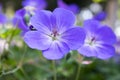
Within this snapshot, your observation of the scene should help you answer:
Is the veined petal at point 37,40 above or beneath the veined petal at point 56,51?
above

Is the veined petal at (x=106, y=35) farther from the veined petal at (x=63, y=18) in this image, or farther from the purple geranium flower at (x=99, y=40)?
the veined petal at (x=63, y=18)

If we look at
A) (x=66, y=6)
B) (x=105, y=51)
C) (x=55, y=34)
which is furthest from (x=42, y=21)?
(x=66, y=6)

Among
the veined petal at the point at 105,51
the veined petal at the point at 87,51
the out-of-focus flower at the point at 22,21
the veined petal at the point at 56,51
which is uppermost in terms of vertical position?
the out-of-focus flower at the point at 22,21

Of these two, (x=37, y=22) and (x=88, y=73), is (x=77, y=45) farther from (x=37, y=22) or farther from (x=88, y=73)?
(x=88, y=73)

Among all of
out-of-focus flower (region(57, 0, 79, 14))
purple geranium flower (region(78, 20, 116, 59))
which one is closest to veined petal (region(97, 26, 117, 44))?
purple geranium flower (region(78, 20, 116, 59))

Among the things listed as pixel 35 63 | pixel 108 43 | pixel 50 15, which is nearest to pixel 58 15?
pixel 50 15

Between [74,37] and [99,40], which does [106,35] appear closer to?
[99,40]

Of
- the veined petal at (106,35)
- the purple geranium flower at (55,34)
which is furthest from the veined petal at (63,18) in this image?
the veined petal at (106,35)
